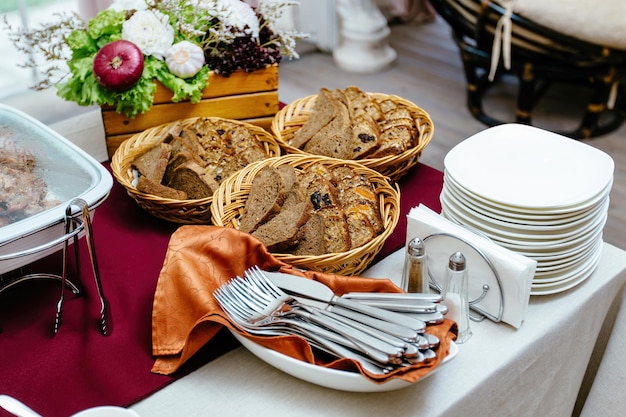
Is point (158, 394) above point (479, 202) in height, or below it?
below

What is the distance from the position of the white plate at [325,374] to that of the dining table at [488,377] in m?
0.02

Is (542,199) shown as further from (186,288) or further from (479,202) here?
(186,288)

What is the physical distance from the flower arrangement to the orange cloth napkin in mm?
531

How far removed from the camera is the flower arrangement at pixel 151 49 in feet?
4.96

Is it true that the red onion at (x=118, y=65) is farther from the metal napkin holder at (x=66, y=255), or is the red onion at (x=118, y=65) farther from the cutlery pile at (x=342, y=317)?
the cutlery pile at (x=342, y=317)

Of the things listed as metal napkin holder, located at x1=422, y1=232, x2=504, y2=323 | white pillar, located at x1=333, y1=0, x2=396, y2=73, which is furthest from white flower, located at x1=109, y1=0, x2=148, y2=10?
white pillar, located at x1=333, y1=0, x2=396, y2=73

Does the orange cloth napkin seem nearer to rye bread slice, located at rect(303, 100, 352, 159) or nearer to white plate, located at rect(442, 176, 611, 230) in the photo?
white plate, located at rect(442, 176, 611, 230)

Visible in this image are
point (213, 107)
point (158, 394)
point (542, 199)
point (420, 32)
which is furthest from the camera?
point (420, 32)

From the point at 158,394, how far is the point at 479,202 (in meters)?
0.61

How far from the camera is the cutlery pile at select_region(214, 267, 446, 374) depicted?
3.01 feet

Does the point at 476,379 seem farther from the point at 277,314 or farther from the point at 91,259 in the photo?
the point at 91,259

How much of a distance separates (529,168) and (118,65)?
90cm

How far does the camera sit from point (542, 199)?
1.11 m

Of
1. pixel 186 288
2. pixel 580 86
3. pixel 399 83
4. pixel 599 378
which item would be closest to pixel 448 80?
pixel 399 83
